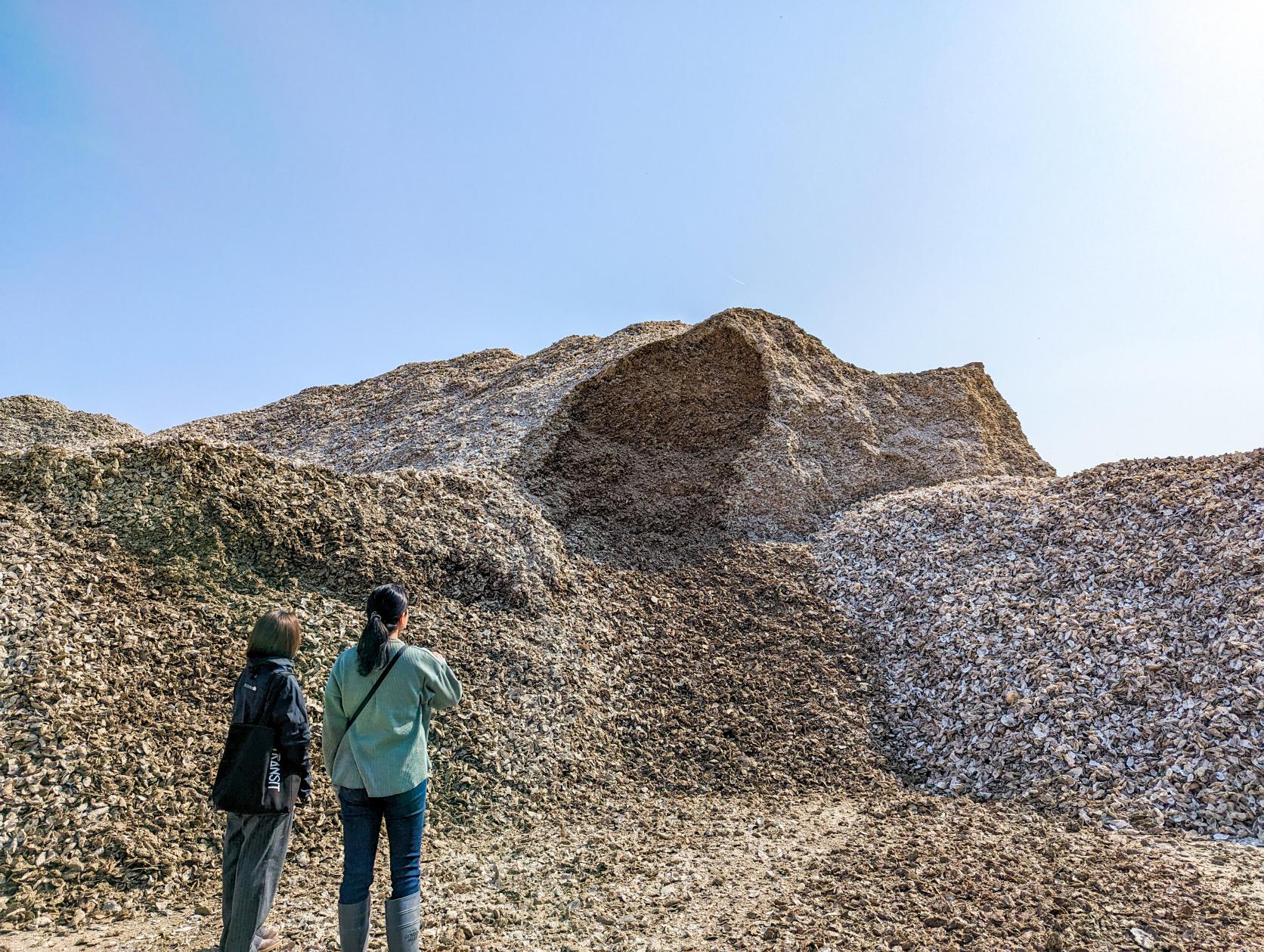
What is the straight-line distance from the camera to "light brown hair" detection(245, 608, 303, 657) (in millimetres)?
3611

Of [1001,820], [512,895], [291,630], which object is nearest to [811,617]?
[1001,820]

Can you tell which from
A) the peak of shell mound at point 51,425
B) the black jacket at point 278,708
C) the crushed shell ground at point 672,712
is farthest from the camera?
the peak of shell mound at point 51,425

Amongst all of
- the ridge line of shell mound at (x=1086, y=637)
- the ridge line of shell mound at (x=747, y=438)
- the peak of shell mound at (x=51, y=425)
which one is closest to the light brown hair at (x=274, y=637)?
the ridge line of shell mound at (x=1086, y=637)

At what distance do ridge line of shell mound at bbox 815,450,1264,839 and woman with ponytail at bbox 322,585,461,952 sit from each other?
4.79m

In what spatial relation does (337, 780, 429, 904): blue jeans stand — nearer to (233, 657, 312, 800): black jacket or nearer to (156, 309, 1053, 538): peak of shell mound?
(233, 657, 312, 800): black jacket

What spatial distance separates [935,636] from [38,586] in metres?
8.42

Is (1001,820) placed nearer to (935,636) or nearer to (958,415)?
(935,636)

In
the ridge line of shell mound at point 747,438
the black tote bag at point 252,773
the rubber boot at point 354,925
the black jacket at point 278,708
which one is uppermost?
the ridge line of shell mound at point 747,438

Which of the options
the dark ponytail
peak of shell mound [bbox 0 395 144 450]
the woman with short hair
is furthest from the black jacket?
peak of shell mound [bbox 0 395 144 450]

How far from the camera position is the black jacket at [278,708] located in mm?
3516

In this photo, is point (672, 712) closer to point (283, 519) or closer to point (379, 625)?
point (283, 519)

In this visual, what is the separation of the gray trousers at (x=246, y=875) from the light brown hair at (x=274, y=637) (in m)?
0.75

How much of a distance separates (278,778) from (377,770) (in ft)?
2.00

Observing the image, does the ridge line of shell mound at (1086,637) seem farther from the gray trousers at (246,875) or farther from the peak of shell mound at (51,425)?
the peak of shell mound at (51,425)
